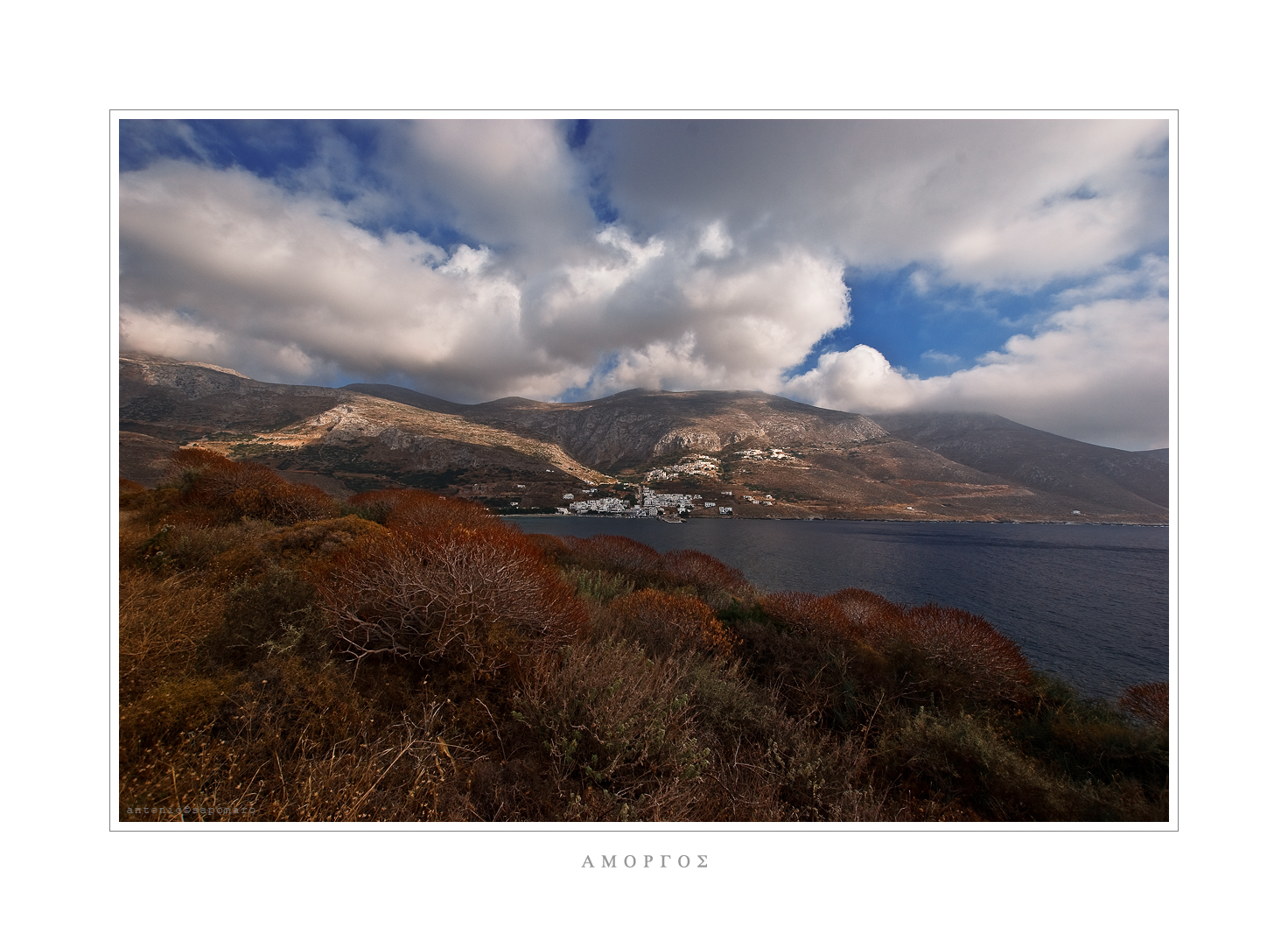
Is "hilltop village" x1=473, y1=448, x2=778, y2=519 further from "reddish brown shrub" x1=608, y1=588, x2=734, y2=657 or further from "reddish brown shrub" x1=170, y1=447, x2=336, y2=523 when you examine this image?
"reddish brown shrub" x1=608, y1=588, x2=734, y2=657

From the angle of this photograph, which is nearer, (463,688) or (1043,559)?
(463,688)

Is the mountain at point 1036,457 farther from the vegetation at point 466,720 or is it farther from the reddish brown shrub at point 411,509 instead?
the reddish brown shrub at point 411,509

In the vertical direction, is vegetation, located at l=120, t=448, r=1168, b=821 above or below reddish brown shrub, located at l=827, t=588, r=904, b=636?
above

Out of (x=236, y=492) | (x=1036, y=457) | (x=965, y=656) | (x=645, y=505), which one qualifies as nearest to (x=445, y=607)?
(x=236, y=492)

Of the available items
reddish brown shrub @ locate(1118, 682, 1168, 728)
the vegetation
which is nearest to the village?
the vegetation

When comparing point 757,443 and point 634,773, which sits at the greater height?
point 757,443
